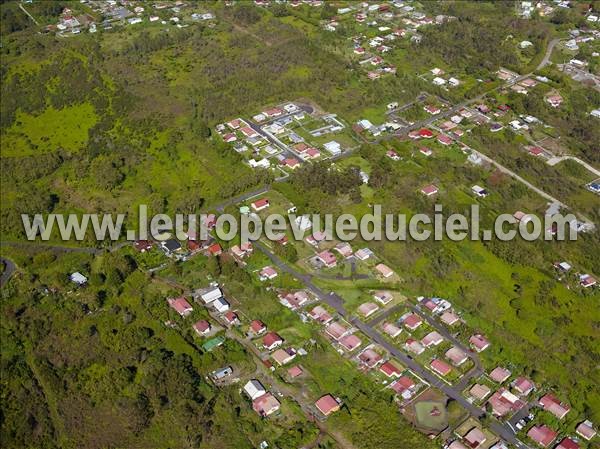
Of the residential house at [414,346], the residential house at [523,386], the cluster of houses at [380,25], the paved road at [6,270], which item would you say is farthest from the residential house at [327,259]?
the cluster of houses at [380,25]

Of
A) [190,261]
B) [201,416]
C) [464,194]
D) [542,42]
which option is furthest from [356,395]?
[542,42]

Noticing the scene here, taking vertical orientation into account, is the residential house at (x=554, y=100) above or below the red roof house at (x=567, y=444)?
above

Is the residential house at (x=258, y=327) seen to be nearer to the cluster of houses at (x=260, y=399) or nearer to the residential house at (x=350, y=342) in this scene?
the cluster of houses at (x=260, y=399)

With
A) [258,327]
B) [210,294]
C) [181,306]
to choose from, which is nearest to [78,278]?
[181,306]

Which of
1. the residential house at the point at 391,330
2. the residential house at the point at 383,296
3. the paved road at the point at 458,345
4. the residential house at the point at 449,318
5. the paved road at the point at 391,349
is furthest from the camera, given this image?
the residential house at the point at 383,296

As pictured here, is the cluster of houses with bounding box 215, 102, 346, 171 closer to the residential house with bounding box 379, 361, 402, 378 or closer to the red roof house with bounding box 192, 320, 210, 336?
the red roof house with bounding box 192, 320, 210, 336

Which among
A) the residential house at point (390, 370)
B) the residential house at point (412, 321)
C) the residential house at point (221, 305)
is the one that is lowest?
the residential house at point (221, 305)

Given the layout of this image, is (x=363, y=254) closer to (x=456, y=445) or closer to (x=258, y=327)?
(x=258, y=327)
